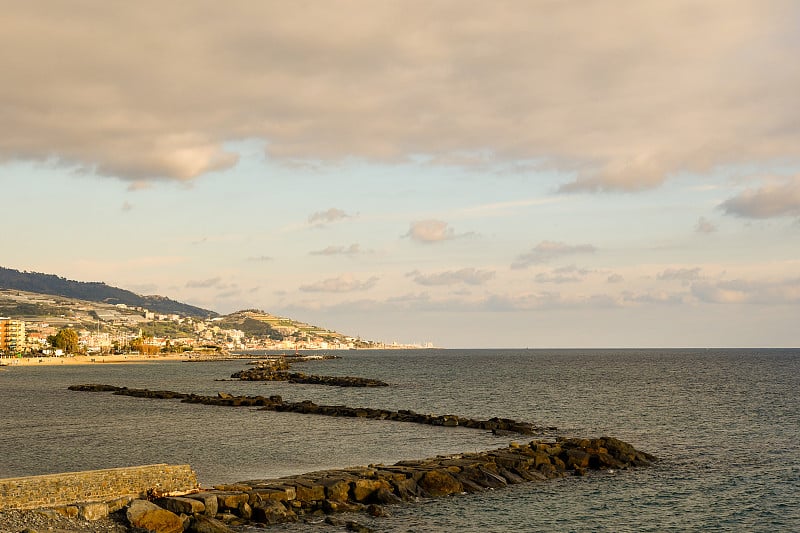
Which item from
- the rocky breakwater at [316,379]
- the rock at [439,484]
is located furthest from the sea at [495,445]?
the rocky breakwater at [316,379]

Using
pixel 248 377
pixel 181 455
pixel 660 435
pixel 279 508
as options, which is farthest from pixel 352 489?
pixel 248 377

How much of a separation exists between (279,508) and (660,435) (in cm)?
4229

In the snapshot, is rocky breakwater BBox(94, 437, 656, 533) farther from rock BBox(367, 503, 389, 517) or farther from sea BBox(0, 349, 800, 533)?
sea BBox(0, 349, 800, 533)

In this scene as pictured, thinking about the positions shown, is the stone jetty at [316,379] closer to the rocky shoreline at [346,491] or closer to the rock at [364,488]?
the rocky shoreline at [346,491]

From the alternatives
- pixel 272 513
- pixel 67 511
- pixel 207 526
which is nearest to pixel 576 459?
pixel 272 513

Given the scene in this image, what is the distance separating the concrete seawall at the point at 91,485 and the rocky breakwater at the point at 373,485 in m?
1.12

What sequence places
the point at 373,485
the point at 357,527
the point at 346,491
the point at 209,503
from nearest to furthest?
→ the point at 357,527
the point at 209,503
the point at 346,491
the point at 373,485

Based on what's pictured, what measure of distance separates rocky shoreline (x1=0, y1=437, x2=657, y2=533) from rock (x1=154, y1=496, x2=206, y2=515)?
3cm

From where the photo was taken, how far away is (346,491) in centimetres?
3750

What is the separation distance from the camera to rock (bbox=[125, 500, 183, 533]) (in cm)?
3026

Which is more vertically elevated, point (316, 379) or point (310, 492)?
point (310, 492)

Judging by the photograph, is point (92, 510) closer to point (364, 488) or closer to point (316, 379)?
point (364, 488)

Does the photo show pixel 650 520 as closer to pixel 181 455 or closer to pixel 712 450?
pixel 712 450

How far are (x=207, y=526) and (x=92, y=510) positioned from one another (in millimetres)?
4701
